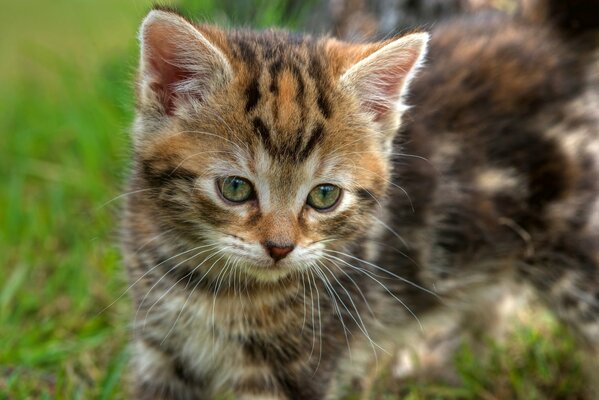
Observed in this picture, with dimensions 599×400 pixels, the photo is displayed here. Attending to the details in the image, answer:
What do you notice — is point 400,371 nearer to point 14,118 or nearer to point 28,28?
point 14,118

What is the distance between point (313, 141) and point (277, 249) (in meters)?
0.33

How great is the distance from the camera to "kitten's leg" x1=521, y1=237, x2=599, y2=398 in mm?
3096

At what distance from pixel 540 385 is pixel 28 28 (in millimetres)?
5505

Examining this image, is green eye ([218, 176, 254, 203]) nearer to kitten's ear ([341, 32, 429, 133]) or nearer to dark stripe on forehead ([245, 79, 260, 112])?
dark stripe on forehead ([245, 79, 260, 112])

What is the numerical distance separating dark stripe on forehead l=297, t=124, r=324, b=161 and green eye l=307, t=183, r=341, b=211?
0.11 meters

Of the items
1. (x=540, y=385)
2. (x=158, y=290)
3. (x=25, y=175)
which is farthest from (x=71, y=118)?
(x=540, y=385)

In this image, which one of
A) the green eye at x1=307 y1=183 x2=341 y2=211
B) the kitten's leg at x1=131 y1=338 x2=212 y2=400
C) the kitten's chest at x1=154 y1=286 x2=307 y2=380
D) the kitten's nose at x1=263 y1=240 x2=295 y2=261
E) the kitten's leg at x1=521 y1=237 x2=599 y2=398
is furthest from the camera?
the kitten's leg at x1=521 y1=237 x2=599 y2=398

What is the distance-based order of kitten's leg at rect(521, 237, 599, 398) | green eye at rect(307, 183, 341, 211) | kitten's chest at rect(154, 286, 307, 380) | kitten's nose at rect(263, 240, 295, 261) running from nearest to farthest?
kitten's nose at rect(263, 240, 295, 261), green eye at rect(307, 183, 341, 211), kitten's chest at rect(154, 286, 307, 380), kitten's leg at rect(521, 237, 599, 398)

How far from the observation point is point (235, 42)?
247cm

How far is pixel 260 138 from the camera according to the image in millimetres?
2297

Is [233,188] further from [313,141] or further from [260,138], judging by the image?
[313,141]

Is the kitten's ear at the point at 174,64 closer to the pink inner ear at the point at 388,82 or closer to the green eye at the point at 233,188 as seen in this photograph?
the green eye at the point at 233,188

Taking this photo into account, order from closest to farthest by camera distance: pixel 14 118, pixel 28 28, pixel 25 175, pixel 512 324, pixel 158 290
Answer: pixel 158 290, pixel 512 324, pixel 25 175, pixel 14 118, pixel 28 28

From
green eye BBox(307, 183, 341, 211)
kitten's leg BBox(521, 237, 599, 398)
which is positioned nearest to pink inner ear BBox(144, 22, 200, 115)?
green eye BBox(307, 183, 341, 211)
